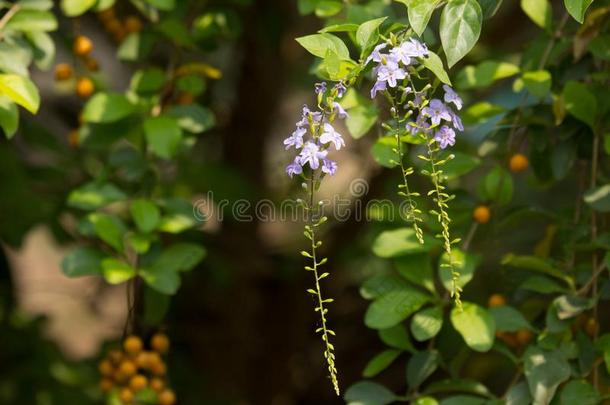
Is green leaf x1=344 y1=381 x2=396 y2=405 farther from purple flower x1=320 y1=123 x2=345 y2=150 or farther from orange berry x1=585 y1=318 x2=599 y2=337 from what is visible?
purple flower x1=320 y1=123 x2=345 y2=150

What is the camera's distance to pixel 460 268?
4.58 ft

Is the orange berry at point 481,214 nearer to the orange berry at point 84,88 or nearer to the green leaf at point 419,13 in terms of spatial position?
the green leaf at point 419,13

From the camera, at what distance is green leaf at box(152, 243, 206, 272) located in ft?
5.05

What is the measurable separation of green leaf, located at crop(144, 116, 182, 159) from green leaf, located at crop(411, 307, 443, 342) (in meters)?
0.52

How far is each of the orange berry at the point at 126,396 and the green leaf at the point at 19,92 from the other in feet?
1.93

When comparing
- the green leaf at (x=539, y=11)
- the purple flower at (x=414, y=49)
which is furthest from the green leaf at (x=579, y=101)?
the purple flower at (x=414, y=49)

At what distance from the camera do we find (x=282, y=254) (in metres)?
2.53

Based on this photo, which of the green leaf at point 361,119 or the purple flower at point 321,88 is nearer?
the purple flower at point 321,88

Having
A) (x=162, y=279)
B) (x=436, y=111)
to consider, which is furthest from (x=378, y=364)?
(x=436, y=111)

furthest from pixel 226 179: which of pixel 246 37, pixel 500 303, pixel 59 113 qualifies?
pixel 500 303

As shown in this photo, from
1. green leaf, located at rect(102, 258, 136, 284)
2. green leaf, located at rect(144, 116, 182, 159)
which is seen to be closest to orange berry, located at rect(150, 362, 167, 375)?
green leaf, located at rect(102, 258, 136, 284)

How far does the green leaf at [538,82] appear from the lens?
1.40 m

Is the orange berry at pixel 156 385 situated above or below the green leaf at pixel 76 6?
below

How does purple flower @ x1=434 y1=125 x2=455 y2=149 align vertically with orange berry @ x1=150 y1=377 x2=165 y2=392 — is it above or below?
above
